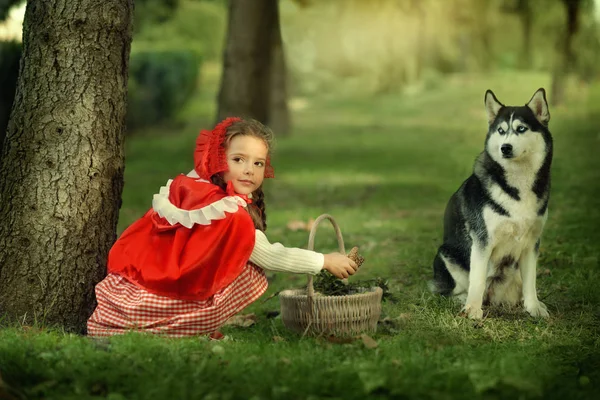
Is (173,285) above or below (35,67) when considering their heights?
below

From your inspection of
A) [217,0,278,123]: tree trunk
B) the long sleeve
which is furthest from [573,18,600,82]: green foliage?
the long sleeve

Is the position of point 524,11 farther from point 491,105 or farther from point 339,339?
point 339,339

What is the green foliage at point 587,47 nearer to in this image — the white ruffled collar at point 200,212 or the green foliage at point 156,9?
the green foliage at point 156,9

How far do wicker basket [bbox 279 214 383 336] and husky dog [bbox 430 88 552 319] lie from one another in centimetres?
95

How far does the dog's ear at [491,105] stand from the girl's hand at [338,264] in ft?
4.99

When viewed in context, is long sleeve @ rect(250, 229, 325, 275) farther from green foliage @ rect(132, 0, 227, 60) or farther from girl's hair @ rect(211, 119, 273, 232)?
green foliage @ rect(132, 0, 227, 60)

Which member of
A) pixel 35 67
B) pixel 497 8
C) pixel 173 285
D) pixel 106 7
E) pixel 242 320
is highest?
pixel 497 8

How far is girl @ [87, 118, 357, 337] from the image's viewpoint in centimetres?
532

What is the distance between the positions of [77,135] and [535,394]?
10.1ft

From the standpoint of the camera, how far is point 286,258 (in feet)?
17.9

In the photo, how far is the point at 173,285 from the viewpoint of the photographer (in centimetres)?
532

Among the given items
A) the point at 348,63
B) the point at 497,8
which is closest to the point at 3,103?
the point at 497,8

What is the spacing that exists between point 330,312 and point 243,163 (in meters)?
1.00

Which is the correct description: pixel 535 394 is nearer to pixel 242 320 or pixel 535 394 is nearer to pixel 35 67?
pixel 242 320
